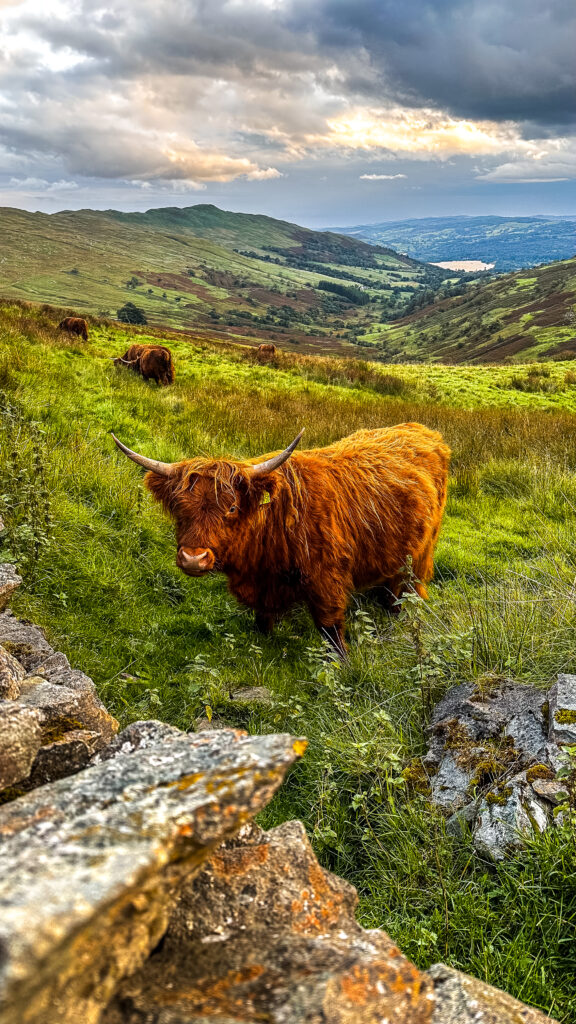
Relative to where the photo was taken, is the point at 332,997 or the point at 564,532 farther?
the point at 564,532

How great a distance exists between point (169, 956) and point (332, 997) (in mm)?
398

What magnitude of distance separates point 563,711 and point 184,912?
87.5 inches

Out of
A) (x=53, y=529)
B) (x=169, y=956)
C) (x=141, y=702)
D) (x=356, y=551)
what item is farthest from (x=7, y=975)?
(x=53, y=529)

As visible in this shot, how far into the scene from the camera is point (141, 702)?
4109mm

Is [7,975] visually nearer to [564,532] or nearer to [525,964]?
[525,964]

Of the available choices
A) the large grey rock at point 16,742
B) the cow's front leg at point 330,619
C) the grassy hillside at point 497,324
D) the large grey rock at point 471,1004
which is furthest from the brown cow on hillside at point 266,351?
the large grey rock at point 471,1004

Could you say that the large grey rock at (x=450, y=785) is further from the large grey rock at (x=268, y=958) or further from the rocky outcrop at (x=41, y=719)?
the rocky outcrop at (x=41, y=719)

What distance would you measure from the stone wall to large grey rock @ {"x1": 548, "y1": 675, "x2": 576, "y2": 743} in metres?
1.50

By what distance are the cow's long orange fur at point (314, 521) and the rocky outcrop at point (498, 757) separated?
1669 mm

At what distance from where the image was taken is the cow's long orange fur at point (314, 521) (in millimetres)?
4664

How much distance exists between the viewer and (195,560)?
4.38 m

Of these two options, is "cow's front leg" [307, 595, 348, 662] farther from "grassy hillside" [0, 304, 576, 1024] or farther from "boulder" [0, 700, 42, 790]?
"boulder" [0, 700, 42, 790]

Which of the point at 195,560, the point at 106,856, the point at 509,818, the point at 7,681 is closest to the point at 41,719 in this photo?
the point at 7,681

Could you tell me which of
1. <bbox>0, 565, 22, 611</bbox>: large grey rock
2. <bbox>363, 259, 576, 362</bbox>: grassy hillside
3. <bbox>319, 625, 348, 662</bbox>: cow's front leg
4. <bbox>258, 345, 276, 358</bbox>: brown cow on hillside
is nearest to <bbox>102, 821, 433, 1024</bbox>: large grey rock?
<bbox>0, 565, 22, 611</bbox>: large grey rock
